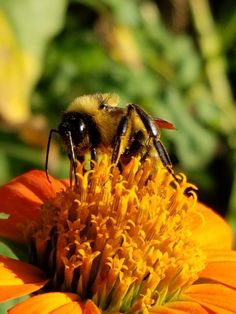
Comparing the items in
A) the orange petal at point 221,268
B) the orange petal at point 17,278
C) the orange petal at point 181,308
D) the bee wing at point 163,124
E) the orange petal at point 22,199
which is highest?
the bee wing at point 163,124

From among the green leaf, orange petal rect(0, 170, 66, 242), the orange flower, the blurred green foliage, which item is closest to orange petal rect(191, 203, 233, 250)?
the orange flower

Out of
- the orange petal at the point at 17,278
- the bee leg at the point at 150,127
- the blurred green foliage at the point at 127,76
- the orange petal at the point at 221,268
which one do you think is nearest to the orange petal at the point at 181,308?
the orange petal at the point at 221,268

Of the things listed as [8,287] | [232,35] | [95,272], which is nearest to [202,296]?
[95,272]

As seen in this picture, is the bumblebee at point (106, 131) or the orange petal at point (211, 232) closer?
the bumblebee at point (106, 131)

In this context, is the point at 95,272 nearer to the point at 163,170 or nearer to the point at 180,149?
the point at 163,170

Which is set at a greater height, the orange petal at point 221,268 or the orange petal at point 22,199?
the orange petal at point 22,199

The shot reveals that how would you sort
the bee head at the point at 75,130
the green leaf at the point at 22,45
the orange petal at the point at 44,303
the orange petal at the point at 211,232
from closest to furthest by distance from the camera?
1. the orange petal at the point at 44,303
2. the bee head at the point at 75,130
3. the orange petal at the point at 211,232
4. the green leaf at the point at 22,45

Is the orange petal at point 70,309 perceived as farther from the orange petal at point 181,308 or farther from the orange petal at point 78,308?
the orange petal at point 181,308
